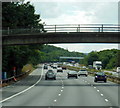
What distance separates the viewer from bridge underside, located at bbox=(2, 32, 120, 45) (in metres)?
42.7

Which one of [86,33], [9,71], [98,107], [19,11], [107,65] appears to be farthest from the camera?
[107,65]

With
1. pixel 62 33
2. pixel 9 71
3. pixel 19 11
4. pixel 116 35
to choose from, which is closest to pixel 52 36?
pixel 62 33

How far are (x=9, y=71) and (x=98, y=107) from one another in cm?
4788

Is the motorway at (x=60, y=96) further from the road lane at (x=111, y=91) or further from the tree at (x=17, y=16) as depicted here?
the tree at (x=17, y=16)

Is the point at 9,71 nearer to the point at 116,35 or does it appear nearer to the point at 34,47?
the point at 34,47

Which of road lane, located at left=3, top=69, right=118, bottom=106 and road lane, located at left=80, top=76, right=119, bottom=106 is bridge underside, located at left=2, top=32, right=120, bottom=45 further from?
road lane, located at left=3, top=69, right=118, bottom=106

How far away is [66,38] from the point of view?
43125 millimetres

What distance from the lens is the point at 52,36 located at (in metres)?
43.5

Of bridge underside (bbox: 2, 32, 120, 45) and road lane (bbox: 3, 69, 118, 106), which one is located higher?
bridge underside (bbox: 2, 32, 120, 45)

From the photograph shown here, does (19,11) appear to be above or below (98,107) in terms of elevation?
above

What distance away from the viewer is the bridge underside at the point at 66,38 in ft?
140

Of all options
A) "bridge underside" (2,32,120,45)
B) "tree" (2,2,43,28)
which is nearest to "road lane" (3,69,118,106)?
"bridge underside" (2,32,120,45)

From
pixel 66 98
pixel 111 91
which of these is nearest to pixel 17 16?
pixel 111 91

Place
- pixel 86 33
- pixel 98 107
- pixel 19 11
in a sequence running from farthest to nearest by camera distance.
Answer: pixel 19 11
pixel 86 33
pixel 98 107
